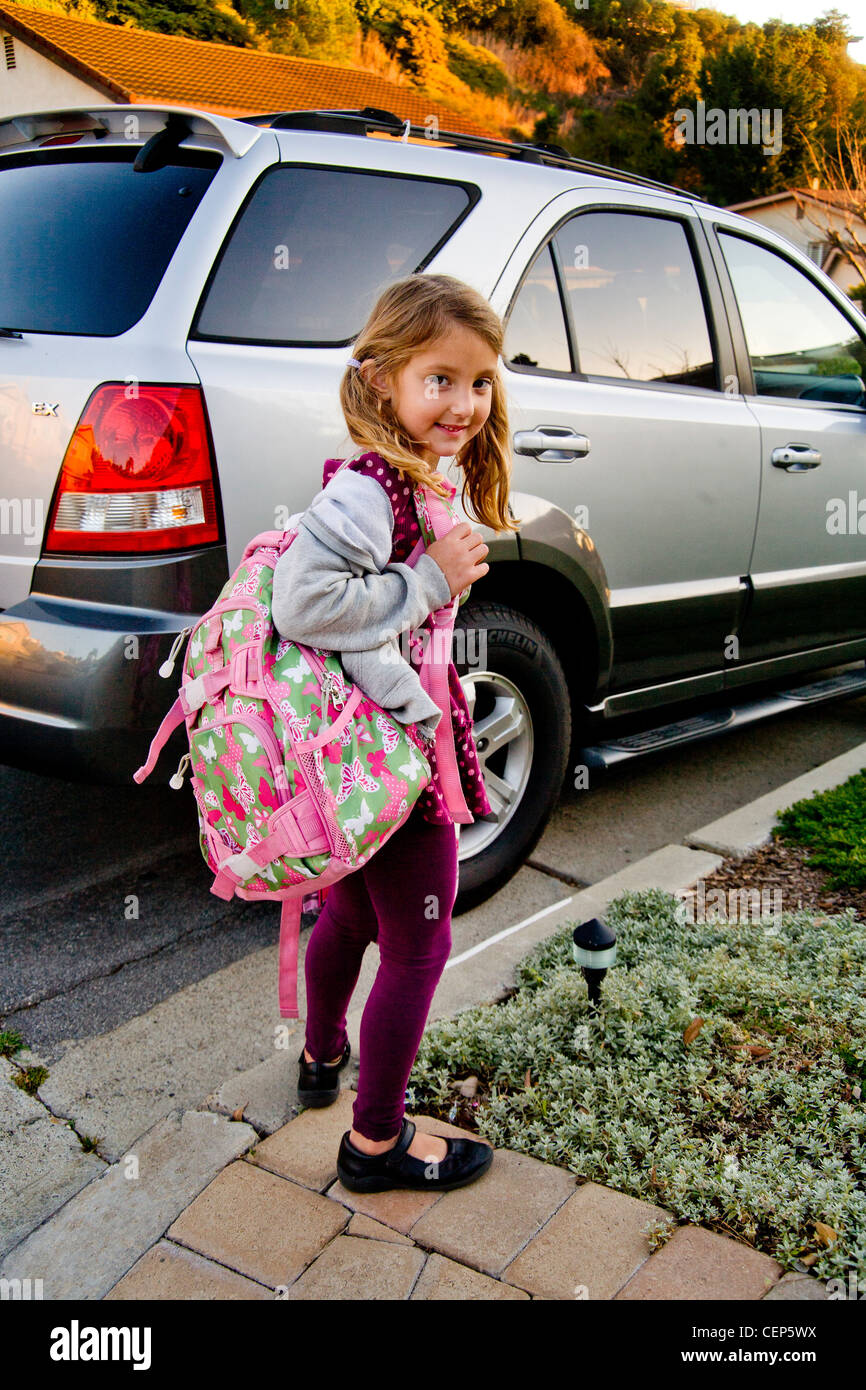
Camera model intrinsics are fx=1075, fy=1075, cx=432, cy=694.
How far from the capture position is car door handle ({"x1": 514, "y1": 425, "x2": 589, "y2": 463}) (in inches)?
119

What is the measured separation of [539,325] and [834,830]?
1834 mm

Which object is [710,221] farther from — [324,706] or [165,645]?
[324,706]

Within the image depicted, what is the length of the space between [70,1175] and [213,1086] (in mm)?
369

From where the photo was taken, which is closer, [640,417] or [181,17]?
[640,417]

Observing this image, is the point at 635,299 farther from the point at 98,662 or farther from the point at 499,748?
the point at 98,662

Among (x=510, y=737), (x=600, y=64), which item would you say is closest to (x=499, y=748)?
(x=510, y=737)

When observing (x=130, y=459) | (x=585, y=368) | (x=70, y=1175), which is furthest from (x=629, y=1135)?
A: (x=585, y=368)

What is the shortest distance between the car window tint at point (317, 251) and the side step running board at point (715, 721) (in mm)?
1571

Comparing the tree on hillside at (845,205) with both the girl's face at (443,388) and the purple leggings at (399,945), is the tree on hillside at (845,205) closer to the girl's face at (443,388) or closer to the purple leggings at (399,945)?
the girl's face at (443,388)

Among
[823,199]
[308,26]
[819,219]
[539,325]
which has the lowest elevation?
[539,325]

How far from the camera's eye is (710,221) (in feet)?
12.5

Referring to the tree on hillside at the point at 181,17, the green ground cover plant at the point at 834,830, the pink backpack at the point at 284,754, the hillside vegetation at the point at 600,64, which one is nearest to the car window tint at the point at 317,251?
the pink backpack at the point at 284,754

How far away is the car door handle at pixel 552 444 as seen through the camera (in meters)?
3.02

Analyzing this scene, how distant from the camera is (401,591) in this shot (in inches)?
67.8
